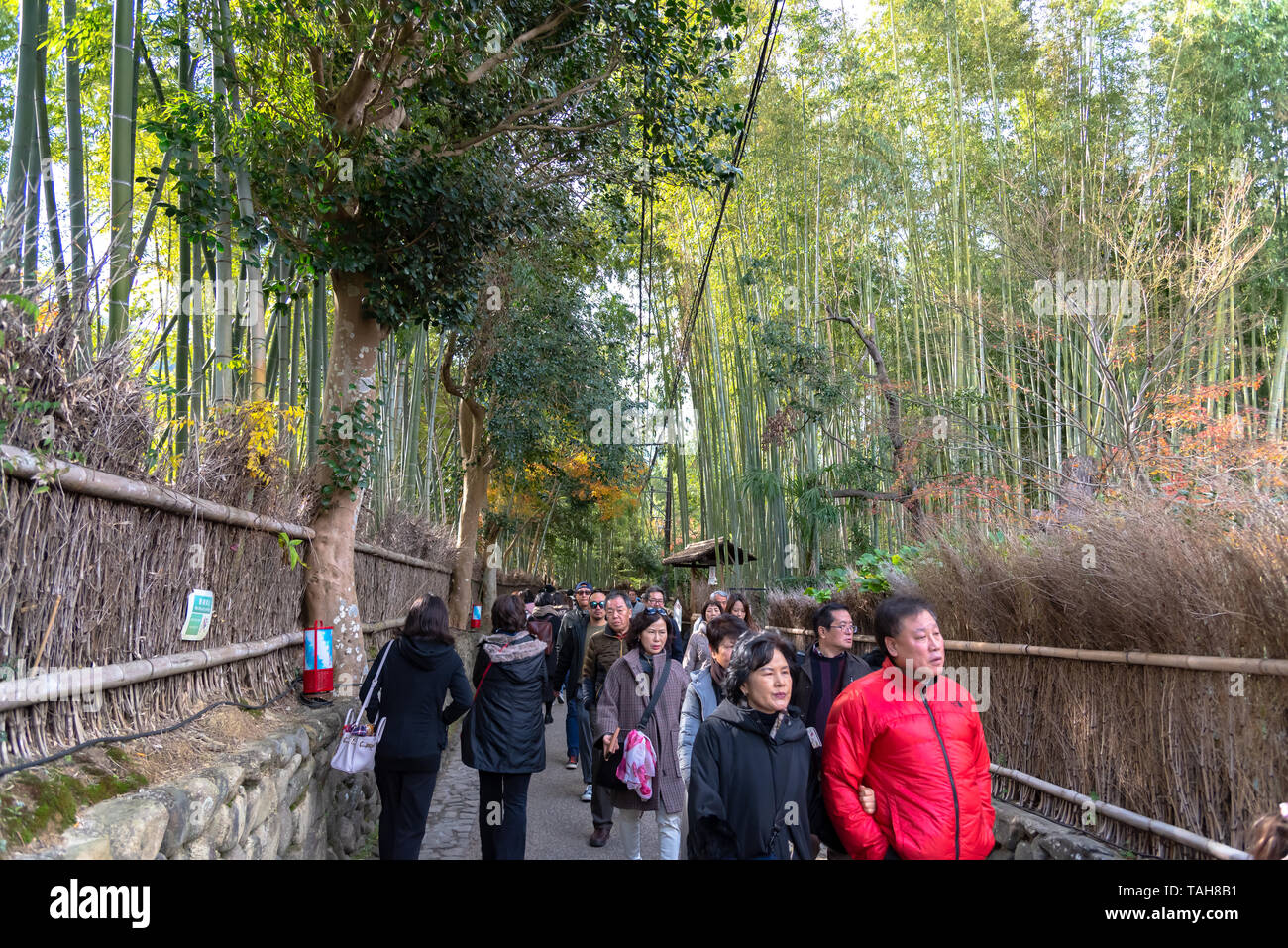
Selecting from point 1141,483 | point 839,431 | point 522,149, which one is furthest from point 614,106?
point 839,431

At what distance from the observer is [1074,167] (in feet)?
30.5

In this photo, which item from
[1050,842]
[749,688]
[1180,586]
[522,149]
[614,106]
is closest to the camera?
[749,688]

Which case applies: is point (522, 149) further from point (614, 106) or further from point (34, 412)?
point (34, 412)

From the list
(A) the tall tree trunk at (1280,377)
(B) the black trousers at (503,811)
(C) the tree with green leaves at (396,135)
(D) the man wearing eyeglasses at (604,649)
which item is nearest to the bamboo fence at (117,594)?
(B) the black trousers at (503,811)

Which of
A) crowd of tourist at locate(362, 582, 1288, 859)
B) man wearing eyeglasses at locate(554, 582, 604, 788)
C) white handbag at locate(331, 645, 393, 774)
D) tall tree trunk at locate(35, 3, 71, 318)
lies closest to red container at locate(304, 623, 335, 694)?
crowd of tourist at locate(362, 582, 1288, 859)

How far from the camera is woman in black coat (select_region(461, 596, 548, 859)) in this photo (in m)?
4.05

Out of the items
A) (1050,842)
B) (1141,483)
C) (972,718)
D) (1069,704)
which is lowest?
(1050,842)

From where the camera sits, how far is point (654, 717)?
4195 mm

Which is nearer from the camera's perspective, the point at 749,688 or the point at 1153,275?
the point at 749,688

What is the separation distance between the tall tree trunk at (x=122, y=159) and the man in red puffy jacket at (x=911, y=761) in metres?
2.93

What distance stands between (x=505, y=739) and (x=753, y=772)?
192 cm

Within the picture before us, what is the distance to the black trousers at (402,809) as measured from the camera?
3.85 metres

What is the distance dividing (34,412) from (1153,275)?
8.34m

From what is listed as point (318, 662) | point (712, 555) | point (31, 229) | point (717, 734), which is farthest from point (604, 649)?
point (712, 555)
